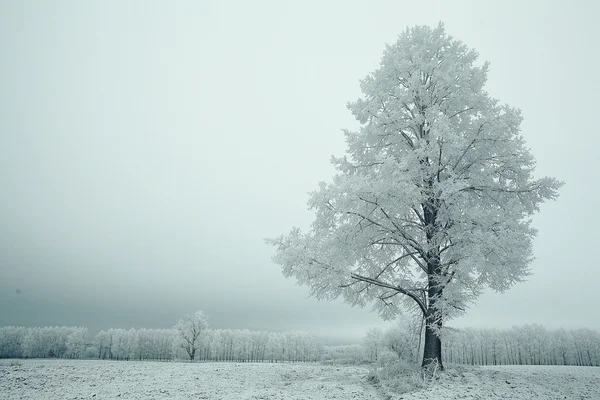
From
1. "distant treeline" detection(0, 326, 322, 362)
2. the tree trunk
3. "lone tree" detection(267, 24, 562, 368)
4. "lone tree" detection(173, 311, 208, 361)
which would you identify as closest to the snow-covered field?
the tree trunk

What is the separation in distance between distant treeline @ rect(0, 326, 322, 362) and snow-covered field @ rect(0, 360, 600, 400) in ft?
358

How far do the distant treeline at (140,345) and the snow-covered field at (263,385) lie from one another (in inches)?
4301

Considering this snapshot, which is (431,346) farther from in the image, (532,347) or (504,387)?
(532,347)

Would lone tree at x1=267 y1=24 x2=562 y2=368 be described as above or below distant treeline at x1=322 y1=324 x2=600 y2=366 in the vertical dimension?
above

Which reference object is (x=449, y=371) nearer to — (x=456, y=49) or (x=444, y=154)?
(x=444, y=154)

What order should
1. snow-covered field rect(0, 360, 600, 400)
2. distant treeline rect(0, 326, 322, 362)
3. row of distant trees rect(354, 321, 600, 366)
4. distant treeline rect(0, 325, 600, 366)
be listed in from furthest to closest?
distant treeline rect(0, 326, 322, 362)
distant treeline rect(0, 325, 600, 366)
row of distant trees rect(354, 321, 600, 366)
snow-covered field rect(0, 360, 600, 400)

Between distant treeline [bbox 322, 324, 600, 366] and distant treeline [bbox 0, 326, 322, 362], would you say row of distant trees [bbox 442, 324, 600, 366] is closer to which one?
distant treeline [bbox 322, 324, 600, 366]

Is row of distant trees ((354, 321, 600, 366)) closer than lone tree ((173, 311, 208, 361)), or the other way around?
lone tree ((173, 311, 208, 361))

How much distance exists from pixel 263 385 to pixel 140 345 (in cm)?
13907

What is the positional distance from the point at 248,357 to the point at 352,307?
13884cm

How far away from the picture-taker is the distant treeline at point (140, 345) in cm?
11956

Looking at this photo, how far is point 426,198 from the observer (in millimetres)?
10836

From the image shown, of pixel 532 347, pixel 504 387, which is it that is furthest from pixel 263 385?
pixel 532 347

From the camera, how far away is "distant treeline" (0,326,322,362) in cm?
11956
